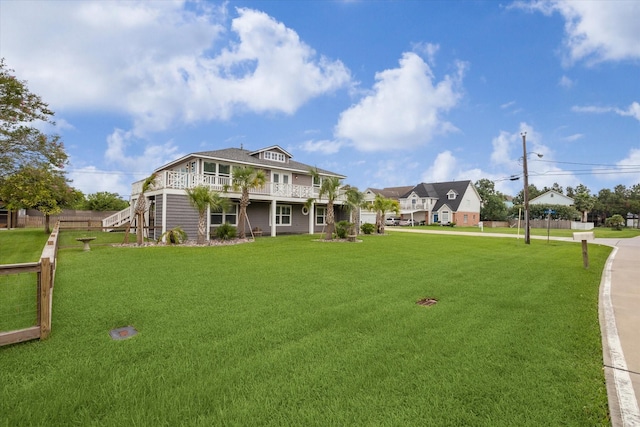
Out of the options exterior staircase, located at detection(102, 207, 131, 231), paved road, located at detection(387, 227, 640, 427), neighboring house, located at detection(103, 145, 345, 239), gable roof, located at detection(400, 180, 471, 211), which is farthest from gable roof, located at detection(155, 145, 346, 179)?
gable roof, located at detection(400, 180, 471, 211)

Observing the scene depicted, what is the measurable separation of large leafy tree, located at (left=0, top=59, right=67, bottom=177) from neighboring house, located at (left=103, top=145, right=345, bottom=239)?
4.96m

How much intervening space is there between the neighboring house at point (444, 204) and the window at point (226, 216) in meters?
34.6

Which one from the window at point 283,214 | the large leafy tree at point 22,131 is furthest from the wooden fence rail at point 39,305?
the window at point 283,214

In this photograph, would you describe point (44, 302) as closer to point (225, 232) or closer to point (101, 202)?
point (225, 232)

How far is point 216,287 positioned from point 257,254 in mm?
5374

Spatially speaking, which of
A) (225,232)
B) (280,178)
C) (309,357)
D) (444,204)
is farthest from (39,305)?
(444,204)

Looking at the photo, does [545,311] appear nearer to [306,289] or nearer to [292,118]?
[306,289]

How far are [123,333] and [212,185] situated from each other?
50.5 feet

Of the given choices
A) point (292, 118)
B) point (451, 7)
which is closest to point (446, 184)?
point (292, 118)

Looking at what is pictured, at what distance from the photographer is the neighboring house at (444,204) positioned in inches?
1937

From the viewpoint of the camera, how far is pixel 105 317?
485 cm

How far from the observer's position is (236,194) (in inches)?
746

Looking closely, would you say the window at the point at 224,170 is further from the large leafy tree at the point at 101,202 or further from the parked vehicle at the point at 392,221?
the parked vehicle at the point at 392,221

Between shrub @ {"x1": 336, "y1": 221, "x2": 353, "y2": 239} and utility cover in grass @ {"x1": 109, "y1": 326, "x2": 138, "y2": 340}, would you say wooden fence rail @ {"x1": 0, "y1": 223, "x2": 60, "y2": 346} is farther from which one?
shrub @ {"x1": 336, "y1": 221, "x2": 353, "y2": 239}
